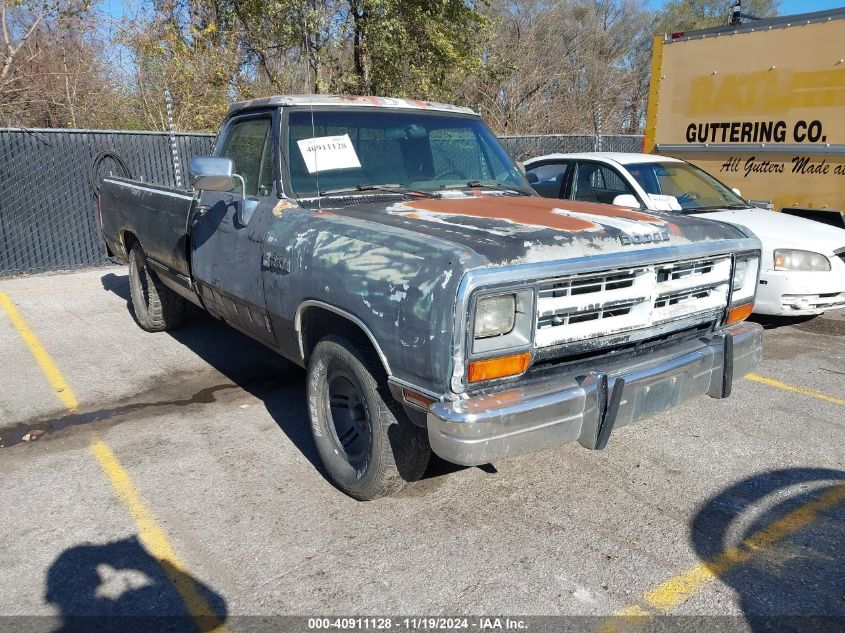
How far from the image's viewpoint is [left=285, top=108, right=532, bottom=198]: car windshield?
12.7 feet

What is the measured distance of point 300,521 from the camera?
326 cm

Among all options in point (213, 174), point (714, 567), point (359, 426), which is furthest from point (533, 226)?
point (213, 174)

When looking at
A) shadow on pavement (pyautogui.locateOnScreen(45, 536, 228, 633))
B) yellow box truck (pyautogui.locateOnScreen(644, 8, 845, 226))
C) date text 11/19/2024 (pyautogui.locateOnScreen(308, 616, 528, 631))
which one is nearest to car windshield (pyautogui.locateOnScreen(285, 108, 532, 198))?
shadow on pavement (pyautogui.locateOnScreen(45, 536, 228, 633))

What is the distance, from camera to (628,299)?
3033mm

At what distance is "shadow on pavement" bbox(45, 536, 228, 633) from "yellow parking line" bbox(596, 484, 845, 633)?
1.58m

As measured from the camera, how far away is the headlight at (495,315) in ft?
8.62

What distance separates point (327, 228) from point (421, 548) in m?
1.58

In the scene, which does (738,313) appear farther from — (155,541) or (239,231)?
(155,541)

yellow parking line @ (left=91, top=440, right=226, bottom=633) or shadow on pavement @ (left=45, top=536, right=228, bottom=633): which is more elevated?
shadow on pavement @ (left=45, top=536, right=228, bottom=633)

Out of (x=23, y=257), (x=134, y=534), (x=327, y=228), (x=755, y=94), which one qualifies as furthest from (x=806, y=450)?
(x=23, y=257)

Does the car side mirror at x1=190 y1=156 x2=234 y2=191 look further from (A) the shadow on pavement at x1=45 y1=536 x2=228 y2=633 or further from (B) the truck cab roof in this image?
(A) the shadow on pavement at x1=45 y1=536 x2=228 y2=633

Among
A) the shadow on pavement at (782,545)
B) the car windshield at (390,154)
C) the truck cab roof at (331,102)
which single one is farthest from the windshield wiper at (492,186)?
the shadow on pavement at (782,545)

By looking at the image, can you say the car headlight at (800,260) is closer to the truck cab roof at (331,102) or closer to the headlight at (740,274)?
the headlight at (740,274)

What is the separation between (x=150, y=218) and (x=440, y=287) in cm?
381
